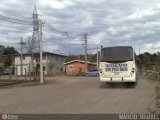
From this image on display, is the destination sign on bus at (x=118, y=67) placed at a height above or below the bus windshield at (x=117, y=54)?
below

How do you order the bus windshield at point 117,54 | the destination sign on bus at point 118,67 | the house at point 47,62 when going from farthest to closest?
the house at point 47,62
the bus windshield at point 117,54
the destination sign on bus at point 118,67

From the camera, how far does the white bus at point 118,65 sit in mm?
25453

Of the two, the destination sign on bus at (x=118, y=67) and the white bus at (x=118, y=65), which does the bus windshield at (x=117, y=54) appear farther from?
the destination sign on bus at (x=118, y=67)

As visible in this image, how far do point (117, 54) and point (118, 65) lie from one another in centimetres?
88

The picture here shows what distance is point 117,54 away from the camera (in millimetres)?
25844

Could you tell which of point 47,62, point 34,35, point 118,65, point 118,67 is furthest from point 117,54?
point 47,62

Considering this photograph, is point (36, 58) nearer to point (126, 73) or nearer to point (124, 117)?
point (126, 73)

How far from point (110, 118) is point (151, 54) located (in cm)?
10123

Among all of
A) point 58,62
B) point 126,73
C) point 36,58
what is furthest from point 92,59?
point 126,73

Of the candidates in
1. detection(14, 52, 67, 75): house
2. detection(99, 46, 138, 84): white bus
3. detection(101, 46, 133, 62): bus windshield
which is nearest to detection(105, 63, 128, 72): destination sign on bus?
detection(99, 46, 138, 84): white bus

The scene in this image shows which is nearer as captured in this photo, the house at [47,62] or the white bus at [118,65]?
the white bus at [118,65]

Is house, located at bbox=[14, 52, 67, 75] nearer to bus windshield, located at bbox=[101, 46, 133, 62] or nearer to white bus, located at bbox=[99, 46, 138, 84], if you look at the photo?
bus windshield, located at bbox=[101, 46, 133, 62]

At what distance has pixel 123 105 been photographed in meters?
14.7

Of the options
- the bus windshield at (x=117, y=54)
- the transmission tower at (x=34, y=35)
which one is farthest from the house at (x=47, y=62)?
the bus windshield at (x=117, y=54)
